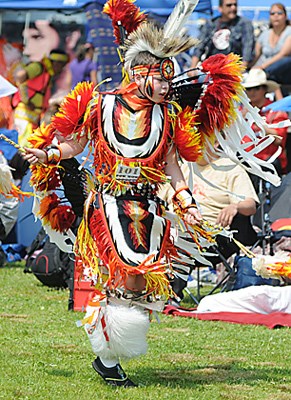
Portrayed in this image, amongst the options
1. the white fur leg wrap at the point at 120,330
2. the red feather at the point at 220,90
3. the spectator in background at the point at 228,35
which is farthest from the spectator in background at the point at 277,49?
the white fur leg wrap at the point at 120,330

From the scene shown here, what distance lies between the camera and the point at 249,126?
4.78 m

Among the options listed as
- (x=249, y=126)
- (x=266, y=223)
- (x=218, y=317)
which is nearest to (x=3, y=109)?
(x=266, y=223)

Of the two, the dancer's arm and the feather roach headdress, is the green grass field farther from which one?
the feather roach headdress

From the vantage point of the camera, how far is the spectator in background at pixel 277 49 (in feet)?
34.4

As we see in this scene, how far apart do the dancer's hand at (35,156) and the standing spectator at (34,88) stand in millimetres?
6976

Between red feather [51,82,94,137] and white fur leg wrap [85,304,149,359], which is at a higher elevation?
red feather [51,82,94,137]

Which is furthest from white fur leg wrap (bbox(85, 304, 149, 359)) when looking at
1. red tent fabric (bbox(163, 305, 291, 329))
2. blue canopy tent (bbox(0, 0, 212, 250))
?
blue canopy tent (bbox(0, 0, 212, 250))

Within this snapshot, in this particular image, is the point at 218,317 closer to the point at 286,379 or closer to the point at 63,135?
the point at 286,379

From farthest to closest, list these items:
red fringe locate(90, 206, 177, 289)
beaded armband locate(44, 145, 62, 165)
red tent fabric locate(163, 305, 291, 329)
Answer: red tent fabric locate(163, 305, 291, 329) < beaded armband locate(44, 145, 62, 165) < red fringe locate(90, 206, 177, 289)

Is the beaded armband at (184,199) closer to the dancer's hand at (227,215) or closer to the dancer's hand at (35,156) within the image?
the dancer's hand at (35,156)

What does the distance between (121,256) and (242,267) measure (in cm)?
297

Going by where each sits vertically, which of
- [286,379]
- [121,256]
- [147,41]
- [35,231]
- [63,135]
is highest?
[147,41]

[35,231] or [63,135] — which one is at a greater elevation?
[63,135]

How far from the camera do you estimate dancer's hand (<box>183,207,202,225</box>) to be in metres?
4.33
